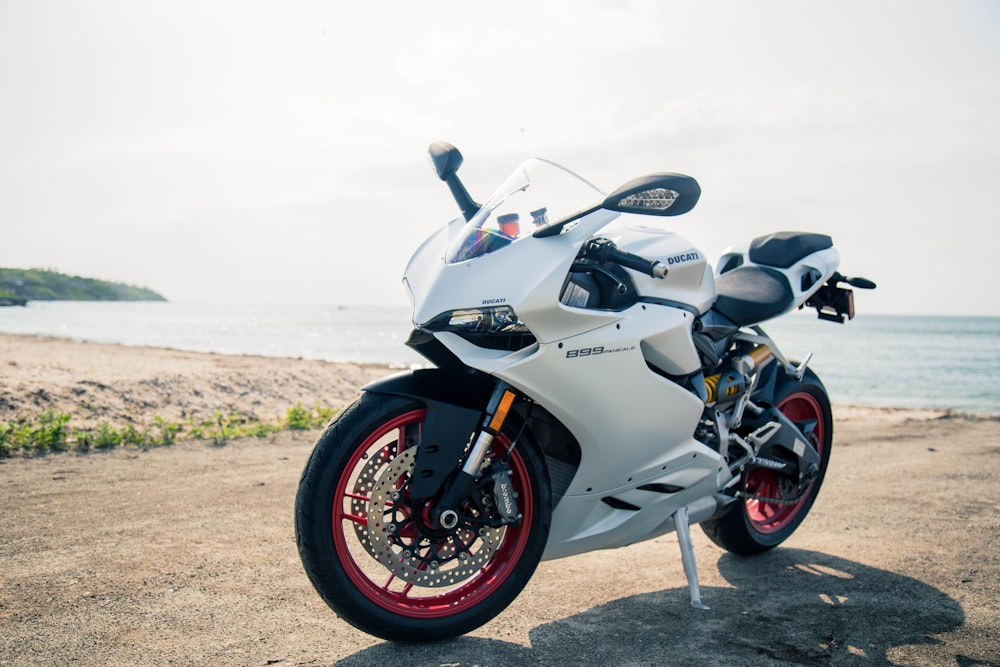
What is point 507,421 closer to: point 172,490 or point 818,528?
point 818,528

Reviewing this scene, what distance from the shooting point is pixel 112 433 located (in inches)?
250

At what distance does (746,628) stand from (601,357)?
1237 millimetres

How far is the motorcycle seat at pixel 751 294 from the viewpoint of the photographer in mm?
3680

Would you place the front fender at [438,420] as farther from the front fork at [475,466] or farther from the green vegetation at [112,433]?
the green vegetation at [112,433]

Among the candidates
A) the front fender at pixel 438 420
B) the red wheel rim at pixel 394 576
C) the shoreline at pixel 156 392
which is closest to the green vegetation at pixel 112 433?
the shoreline at pixel 156 392

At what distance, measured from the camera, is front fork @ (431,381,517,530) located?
2688 mm

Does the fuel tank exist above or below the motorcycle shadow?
above

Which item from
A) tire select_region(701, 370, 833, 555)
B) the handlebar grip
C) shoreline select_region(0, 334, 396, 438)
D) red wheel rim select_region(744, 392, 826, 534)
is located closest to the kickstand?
tire select_region(701, 370, 833, 555)

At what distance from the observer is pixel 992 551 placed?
13.4 ft

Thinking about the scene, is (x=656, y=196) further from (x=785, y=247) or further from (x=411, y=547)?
(x=785, y=247)

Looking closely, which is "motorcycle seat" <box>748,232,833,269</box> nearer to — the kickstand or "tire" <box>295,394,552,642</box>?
the kickstand

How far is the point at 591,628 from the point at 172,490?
3.19 metres

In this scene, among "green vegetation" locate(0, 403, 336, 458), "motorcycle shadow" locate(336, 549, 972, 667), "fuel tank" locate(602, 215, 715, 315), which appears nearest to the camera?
"motorcycle shadow" locate(336, 549, 972, 667)

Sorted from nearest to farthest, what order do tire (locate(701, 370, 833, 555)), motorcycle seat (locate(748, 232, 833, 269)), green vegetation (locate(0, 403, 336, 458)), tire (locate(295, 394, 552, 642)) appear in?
tire (locate(295, 394, 552, 642)), tire (locate(701, 370, 833, 555)), motorcycle seat (locate(748, 232, 833, 269)), green vegetation (locate(0, 403, 336, 458))
